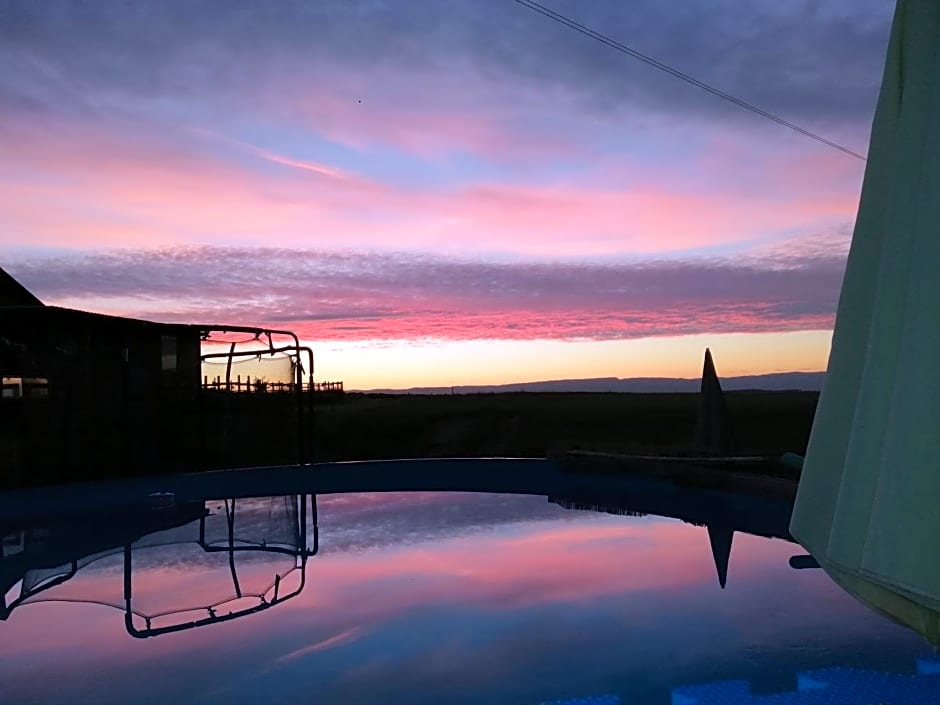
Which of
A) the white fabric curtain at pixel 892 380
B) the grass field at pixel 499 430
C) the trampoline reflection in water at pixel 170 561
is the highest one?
the white fabric curtain at pixel 892 380

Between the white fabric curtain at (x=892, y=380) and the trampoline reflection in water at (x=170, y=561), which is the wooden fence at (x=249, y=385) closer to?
the trampoline reflection in water at (x=170, y=561)

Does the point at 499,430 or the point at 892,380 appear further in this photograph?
the point at 499,430

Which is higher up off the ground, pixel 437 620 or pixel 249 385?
pixel 249 385

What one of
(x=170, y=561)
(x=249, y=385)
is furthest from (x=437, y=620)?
(x=249, y=385)

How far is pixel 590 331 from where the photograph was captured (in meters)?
18.9

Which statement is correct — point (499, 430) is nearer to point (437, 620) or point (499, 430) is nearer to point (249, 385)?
point (249, 385)

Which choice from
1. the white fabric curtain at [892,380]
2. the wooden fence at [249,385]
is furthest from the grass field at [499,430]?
the white fabric curtain at [892,380]

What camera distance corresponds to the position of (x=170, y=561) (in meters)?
7.97

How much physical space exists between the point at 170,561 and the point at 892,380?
792 centimetres

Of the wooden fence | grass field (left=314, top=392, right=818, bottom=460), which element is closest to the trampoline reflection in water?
the wooden fence

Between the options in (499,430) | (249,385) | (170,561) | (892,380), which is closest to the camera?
(892,380)

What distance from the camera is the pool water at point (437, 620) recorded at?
4.17 m

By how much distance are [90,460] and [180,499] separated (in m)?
1.73

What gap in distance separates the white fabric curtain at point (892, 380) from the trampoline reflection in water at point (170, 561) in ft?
16.8
